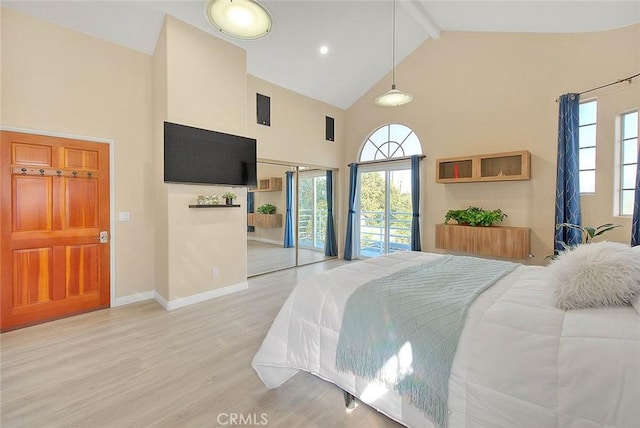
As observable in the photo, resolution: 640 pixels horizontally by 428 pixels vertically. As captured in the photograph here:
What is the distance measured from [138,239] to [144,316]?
3.51ft

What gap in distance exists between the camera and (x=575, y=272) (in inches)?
55.9

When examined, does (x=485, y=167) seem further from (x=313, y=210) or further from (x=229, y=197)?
(x=229, y=197)

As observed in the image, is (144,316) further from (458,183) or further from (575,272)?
(458,183)

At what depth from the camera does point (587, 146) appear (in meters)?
3.84

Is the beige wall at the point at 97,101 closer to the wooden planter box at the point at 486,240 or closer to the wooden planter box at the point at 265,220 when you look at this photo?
the wooden planter box at the point at 265,220

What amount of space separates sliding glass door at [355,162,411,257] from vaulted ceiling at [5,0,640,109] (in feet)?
6.43

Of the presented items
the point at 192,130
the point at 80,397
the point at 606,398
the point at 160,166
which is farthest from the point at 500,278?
the point at 160,166

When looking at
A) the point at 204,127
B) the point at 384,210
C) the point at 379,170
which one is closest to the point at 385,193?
the point at 384,210

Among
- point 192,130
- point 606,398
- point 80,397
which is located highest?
A: point 192,130

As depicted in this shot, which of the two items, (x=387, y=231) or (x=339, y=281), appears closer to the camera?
(x=339, y=281)

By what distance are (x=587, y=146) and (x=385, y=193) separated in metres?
3.13

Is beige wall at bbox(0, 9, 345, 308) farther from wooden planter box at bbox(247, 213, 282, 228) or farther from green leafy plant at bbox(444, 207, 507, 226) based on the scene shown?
green leafy plant at bbox(444, 207, 507, 226)

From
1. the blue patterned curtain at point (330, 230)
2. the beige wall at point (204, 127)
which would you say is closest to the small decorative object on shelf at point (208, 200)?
the beige wall at point (204, 127)

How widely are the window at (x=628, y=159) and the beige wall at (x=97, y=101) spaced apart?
6116mm
